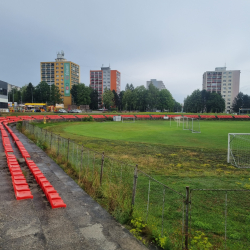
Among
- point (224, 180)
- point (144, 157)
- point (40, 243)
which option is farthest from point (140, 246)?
point (144, 157)

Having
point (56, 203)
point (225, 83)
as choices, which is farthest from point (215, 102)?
point (56, 203)

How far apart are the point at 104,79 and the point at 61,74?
33505 mm

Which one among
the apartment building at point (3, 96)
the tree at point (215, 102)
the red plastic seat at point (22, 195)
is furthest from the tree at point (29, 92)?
the red plastic seat at point (22, 195)

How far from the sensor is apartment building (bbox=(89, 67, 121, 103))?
148250 millimetres

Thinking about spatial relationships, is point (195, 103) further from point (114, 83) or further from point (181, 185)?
point (181, 185)

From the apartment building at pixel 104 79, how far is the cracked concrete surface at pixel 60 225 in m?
143

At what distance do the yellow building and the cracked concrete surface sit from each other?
379 feet

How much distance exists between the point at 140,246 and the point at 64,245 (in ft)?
5.30

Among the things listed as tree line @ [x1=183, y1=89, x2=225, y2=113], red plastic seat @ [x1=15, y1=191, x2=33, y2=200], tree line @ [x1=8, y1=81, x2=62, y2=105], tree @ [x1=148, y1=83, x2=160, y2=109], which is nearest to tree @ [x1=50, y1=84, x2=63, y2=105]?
tree line @ [x1=8, y1=81, x2=62, y2=105]

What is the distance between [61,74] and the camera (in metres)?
124

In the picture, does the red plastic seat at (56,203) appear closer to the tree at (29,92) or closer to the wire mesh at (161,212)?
the wire mesh at (161,212)

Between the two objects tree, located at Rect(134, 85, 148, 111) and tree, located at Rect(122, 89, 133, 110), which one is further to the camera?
tree, located at Rect(122, 89, 133, 110)

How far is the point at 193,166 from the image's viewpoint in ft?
41.3

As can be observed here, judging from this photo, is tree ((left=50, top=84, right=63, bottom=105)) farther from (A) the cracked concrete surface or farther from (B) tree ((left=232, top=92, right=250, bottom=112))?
(A) the cracked concrete surface
